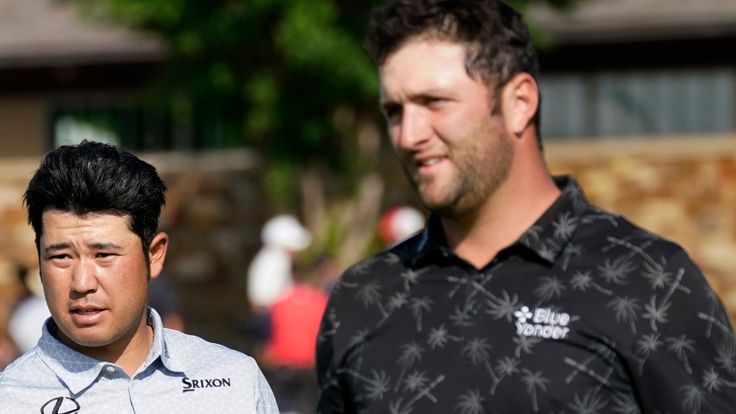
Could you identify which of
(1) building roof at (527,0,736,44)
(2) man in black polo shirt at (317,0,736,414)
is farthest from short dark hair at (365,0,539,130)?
(1) building roof at (527,0,736,44)

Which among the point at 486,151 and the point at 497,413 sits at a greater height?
the point at 486,151

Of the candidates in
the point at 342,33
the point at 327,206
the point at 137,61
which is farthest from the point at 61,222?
the point at 137,61

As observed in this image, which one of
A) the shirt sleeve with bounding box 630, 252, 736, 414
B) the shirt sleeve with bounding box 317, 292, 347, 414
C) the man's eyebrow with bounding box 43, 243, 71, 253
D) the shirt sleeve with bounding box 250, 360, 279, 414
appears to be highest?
the man's eyebrow with bounding box 43, 243, 71, 253

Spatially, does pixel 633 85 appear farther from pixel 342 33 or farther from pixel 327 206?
pixel 342 33

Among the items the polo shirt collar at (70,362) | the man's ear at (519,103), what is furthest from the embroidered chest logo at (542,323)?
the polo shirt collar at (70,362)

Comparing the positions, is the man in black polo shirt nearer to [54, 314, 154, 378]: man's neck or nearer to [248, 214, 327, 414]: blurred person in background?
[54, 314, 154, 378]: man's neck

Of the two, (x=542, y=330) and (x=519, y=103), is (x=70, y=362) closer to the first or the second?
(x=542, y=330)

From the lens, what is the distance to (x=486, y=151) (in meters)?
4.12

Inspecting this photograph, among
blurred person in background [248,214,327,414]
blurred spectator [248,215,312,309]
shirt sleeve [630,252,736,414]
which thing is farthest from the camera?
blurred spectator [248,215,312,309]

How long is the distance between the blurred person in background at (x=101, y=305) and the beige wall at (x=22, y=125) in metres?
16.3

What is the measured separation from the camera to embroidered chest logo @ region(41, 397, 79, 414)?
10.8 ft

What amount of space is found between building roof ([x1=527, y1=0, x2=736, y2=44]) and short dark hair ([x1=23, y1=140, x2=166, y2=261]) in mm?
14485

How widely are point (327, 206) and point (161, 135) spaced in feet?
12.5

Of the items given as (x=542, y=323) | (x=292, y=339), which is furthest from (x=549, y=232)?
(x=292, y=339)
